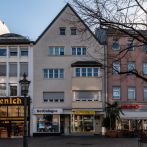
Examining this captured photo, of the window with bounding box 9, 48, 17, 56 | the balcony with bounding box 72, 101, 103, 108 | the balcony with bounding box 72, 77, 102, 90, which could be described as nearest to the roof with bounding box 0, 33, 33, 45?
the window with bounding box 9, 48, 17, 56

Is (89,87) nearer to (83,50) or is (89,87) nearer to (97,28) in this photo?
(83,50)

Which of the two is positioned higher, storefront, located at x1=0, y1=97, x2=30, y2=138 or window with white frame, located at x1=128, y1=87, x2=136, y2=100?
window with white frame, located at x1=128, y1=87, x2=136, y2=100

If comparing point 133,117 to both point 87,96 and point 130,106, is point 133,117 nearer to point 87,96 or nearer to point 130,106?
point 130,106

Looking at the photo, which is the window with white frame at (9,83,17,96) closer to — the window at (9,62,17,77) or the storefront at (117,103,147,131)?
the window at (9,62,17,77)

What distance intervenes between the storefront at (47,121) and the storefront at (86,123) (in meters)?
1.81

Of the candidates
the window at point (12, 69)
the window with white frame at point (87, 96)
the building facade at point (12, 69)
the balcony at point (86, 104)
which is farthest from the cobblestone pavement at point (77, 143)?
the window at point (12, 69)

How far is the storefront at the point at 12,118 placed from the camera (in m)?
61.4

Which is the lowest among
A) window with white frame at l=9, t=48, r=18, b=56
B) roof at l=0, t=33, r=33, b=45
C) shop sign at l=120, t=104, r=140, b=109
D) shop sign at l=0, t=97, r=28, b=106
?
shop sign at l=120, t=104, r=140, b=109

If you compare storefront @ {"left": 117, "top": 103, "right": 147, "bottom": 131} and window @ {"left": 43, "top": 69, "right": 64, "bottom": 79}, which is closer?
storefront @ {"left": 117, "top": 103, "right": 147, "bottom": 131}

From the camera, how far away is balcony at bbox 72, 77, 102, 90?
201 feet

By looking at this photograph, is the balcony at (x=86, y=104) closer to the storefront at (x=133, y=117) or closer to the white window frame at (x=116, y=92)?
the white window frame at (x=116, y=92)

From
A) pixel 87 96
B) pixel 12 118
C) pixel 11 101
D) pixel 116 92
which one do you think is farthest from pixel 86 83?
pixel 12 118

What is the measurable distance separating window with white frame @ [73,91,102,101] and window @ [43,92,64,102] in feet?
5.74

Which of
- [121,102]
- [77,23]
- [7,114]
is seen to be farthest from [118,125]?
[77,23]
